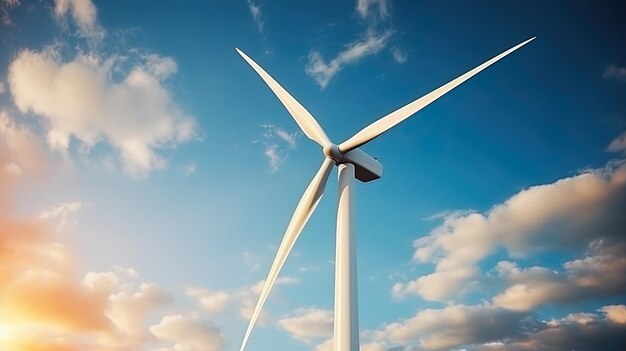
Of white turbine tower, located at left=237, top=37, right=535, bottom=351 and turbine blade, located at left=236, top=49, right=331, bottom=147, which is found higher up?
turbine blade, located at left=236, top=49, right=331, bottom=147

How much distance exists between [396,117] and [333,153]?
12.3 ft

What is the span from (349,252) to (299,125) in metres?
9.06

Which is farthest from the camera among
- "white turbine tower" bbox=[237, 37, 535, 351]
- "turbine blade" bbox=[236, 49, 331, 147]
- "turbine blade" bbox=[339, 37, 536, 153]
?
"turbine blade" bbox=[236, 49, 331, 147]

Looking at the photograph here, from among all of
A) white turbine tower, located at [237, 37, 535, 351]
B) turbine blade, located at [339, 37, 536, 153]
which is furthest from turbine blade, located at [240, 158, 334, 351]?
turbine blade, located at [339, 37, 536, 153]

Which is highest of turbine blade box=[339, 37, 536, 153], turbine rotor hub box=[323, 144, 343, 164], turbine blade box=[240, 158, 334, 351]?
turbine blade box=[339, 37, 536, 153]

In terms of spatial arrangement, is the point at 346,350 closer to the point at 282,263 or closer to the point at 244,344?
the point at 282,263

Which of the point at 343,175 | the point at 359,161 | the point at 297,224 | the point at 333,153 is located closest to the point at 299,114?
the point at 333,153

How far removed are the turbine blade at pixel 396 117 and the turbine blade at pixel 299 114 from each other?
4.35 feet

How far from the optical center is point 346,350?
20.1 metres

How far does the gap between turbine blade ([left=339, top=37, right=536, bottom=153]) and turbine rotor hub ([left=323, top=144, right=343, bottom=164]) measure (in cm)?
26

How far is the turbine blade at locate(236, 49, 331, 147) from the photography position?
88.0ft

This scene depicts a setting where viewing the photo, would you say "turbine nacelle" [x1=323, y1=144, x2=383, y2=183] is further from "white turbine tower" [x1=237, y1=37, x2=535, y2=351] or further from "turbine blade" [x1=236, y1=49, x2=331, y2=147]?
"turbine blade" [x1=236, y1=49, x2=331, y2=147]

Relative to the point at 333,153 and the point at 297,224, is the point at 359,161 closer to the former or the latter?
the point at 333,153

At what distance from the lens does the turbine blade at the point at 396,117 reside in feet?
81.6
